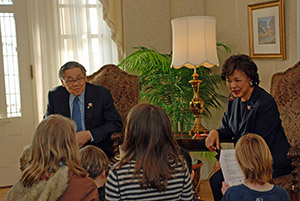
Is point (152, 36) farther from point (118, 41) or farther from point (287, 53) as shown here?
point (287, 53)

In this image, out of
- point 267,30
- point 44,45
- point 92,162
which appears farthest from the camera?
point 44,45

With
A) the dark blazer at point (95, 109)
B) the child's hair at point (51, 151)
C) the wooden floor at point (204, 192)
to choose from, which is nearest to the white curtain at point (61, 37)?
the wooden floor at point (204, 192)

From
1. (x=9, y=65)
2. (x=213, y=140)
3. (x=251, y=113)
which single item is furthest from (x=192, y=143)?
(x=9, y=65)

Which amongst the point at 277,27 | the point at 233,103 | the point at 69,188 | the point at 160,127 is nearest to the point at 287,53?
the point at 277,27

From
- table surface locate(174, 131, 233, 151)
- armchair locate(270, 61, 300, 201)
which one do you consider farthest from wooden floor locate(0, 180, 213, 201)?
armchair locate(270, 61, 300, 201)

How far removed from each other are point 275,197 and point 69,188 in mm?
1021

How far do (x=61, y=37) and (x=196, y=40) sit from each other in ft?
6.21

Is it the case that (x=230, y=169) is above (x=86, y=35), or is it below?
below

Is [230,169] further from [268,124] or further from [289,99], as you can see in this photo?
[289,99]

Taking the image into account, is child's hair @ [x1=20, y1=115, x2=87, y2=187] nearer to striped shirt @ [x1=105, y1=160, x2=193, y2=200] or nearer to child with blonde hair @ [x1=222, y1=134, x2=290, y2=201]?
striped shirt @ [x1=105, y1=160, x2=193, y2=200]

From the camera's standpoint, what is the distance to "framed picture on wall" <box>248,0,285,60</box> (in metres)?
4.01

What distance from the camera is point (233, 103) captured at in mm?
3564

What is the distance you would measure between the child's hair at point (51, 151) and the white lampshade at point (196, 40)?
6.66 feet

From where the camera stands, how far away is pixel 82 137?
362 cm
